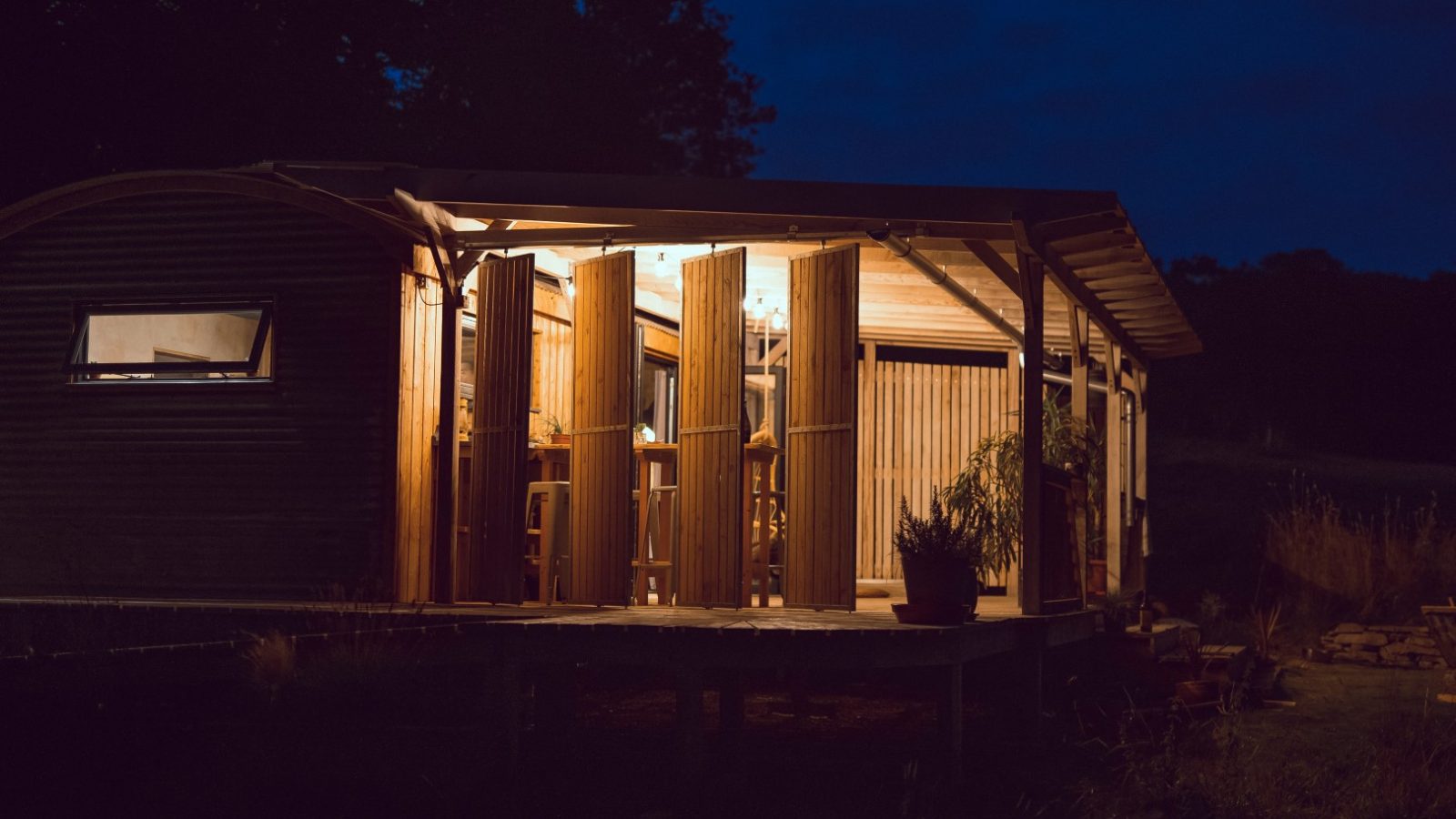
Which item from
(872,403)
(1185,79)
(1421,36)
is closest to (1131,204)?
(1421,36)

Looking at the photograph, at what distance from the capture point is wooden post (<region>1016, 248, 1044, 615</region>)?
8219mm

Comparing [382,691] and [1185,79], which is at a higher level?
Result: [1185,79]

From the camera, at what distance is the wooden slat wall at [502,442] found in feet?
29.4

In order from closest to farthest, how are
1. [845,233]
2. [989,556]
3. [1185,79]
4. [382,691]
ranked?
[382,691]
[845,233]
[989,556]
[1185,79]

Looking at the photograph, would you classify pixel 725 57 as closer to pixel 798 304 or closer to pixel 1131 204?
pixel 798 304

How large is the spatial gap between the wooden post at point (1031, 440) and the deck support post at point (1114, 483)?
10.0 ft

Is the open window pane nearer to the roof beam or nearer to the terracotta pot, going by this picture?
the terracotta pot

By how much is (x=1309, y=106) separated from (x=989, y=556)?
96.3m

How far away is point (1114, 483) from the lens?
37.6 feet

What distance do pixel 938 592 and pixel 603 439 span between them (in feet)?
7.91

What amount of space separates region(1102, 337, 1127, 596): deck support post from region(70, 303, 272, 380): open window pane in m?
6.27

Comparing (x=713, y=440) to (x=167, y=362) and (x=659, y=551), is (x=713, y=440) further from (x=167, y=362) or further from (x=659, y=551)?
(x=167, y=362)

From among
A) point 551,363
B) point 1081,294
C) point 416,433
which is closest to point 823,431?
point 1081,294

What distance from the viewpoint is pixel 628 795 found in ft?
23.3
